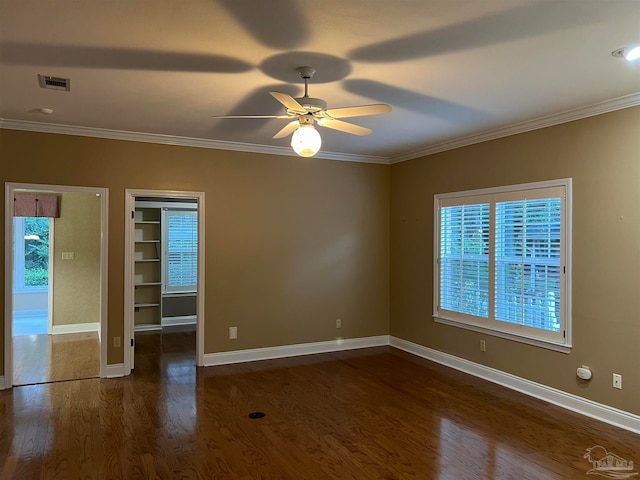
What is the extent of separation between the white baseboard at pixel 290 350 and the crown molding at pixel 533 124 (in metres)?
2.57

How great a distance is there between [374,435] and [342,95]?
2638mm

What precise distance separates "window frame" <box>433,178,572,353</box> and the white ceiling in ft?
2.32

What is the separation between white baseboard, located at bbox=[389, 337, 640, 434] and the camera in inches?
142

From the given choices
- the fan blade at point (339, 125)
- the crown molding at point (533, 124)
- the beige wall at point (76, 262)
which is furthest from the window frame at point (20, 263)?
the fan blade at point (339, 125)

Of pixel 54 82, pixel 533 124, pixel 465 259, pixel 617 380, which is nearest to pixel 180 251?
pixel 54 82

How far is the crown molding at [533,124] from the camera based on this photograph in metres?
3.58

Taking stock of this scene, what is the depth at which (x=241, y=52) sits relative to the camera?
8.84 feet

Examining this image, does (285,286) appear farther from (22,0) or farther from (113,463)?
(22,0)

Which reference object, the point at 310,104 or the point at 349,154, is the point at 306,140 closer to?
the point at 310,104

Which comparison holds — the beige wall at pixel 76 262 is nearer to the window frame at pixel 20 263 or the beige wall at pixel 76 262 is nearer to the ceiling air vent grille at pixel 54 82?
the window frame at pixel 20 263

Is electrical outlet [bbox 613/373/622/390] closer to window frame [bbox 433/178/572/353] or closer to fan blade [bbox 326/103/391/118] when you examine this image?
window frame [bbox 433/178/572/353]

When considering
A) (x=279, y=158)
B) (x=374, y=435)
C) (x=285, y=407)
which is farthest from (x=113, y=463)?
(x=279, y=158)

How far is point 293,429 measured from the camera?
3.54m

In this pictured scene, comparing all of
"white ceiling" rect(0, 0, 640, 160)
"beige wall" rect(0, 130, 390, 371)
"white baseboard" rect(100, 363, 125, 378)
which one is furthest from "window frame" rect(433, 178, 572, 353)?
"white baseboard" rect(100, 363, 125, 378)
